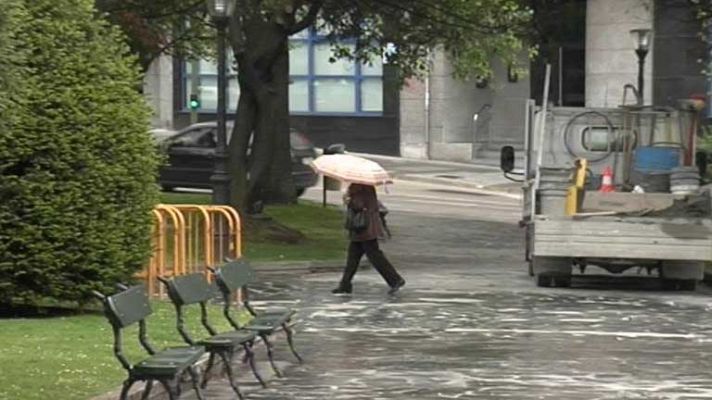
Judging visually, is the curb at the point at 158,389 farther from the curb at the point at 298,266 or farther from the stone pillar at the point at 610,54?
the stone pillar at the point at 610,54

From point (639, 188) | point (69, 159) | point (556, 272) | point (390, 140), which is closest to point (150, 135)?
point (69, 159)

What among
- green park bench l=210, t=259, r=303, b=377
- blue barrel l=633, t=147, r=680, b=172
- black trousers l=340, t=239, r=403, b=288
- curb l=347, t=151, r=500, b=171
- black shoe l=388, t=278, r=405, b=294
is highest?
blue barrel l=633, t=147, r=680, b=172

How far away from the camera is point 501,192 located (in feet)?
136

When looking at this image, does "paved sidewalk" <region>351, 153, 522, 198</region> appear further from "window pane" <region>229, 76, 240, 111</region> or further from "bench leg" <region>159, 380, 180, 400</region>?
"bench leg" <region>159, 380, 180, 400</region>

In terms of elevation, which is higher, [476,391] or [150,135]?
[150,135]

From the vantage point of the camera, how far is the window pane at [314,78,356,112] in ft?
168

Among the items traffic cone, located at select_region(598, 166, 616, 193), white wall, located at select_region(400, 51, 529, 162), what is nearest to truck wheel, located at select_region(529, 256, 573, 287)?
traffic cone, located at select_region(598, 166, 616, 193)

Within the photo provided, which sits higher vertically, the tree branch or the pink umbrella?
the tree branch

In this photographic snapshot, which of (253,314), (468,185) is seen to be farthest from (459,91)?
(253,314)

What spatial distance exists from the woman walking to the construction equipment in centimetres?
226

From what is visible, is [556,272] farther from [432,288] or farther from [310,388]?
[310,388]

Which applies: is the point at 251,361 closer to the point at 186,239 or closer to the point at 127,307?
the point at 127,307

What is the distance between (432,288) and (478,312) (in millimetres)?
2933

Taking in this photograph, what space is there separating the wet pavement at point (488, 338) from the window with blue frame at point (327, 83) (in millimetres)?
26821
